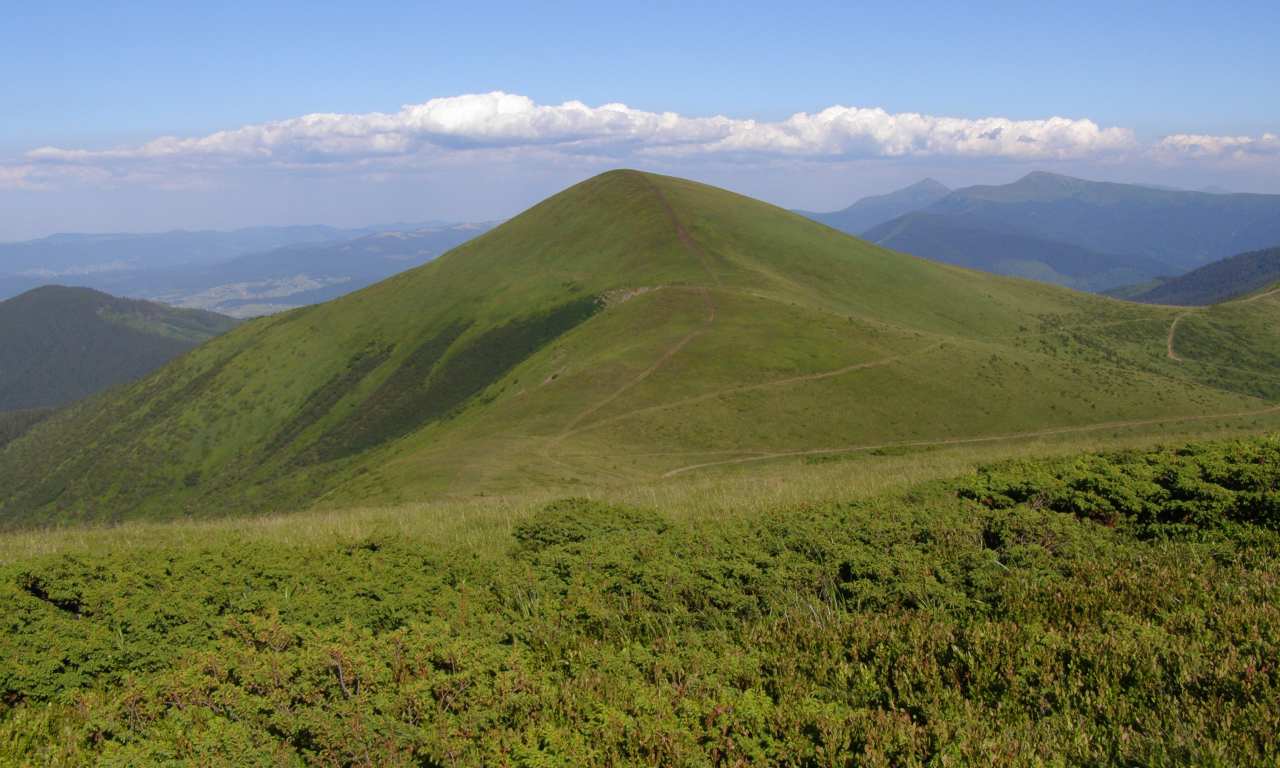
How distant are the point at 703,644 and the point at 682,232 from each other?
94.5m

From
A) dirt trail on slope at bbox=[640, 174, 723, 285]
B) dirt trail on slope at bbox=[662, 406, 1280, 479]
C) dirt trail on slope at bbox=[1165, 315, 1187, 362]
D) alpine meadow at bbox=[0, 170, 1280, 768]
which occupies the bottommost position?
dirt trail on slope at bbox=[662, 406, 1280, 479]

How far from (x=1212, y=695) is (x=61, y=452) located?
167444mm

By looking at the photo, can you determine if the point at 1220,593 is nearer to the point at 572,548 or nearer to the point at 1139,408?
the point at 572,548

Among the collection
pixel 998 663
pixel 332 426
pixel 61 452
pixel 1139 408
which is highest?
pixel 998 663

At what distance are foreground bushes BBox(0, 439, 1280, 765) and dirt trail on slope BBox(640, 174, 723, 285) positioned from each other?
70.2 m

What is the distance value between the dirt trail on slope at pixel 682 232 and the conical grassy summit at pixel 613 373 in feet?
2.15

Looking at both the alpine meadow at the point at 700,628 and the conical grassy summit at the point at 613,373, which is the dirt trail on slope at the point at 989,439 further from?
the alpine meadow at the point at 700,628

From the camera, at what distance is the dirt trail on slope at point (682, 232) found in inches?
3279

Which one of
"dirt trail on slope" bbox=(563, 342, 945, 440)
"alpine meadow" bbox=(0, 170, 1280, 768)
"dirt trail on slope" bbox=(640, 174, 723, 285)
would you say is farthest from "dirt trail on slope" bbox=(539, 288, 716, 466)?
"alpine meadow" bbox=(0, 170, 1280, 768)

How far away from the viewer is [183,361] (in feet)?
481

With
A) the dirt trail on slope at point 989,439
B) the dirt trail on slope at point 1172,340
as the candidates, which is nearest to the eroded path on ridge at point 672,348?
the dirt trail on slope at point 989,439

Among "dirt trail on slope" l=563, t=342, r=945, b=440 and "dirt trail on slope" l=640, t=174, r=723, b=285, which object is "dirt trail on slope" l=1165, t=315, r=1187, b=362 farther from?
"dirt trail on slope" l=640, t=174, r=723, b=285

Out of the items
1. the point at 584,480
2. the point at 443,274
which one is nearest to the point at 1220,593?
the point at 584,480

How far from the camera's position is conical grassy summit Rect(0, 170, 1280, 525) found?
4653cm
